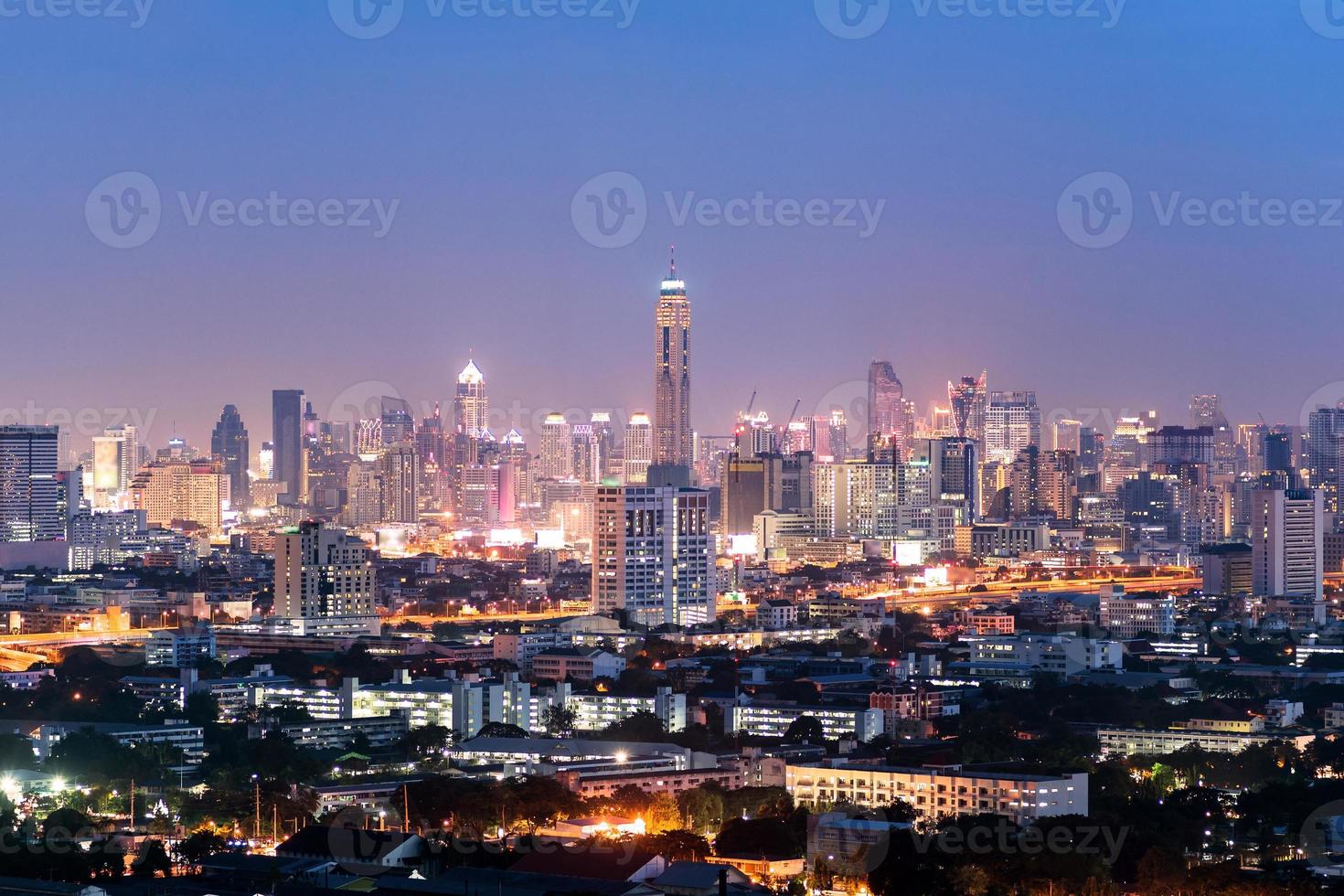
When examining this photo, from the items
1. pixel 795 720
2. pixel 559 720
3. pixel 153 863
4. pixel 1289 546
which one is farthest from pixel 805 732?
pixel 1289 546

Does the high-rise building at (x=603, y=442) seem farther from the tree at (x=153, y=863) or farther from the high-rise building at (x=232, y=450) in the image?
the tree at (x=153, y=863)

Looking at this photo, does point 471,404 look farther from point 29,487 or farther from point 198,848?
point 198,848

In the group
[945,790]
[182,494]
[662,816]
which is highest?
[182,494]

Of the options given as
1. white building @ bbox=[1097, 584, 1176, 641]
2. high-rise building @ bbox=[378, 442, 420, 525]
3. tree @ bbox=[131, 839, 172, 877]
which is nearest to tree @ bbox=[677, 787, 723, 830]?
tree @ bbox=[131, 839, 172, 877]

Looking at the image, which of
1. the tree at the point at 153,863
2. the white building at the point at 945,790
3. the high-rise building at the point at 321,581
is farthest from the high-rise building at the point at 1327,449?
the tree at the point at 153,863

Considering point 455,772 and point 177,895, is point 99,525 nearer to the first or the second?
point 455,772
